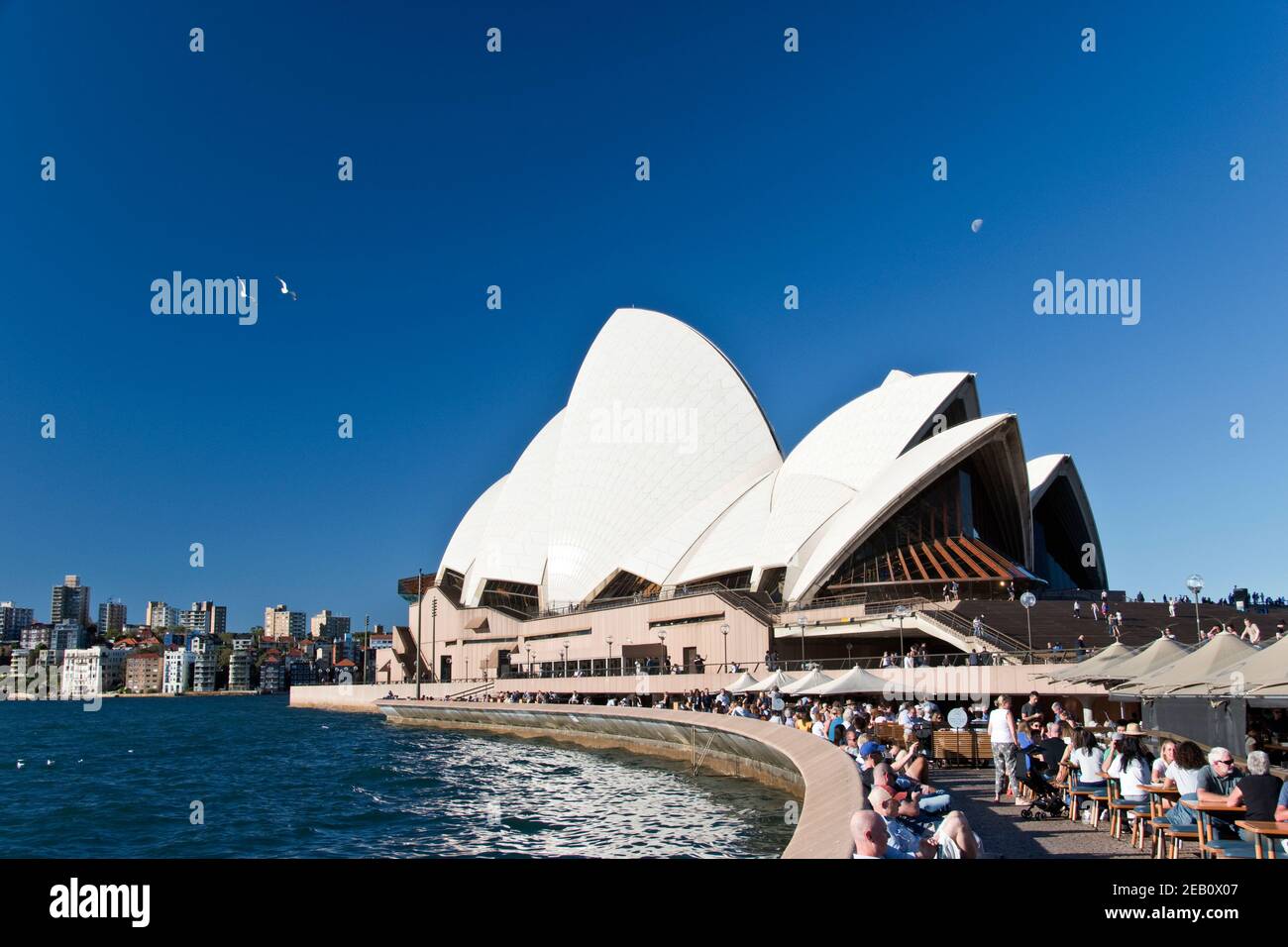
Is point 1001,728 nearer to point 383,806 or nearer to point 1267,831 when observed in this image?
point 1267,831

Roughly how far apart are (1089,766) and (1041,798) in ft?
3.33

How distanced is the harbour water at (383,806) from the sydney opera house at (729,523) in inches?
486

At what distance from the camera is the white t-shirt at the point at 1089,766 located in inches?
364

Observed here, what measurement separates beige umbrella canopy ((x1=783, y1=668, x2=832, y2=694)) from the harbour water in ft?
10.2

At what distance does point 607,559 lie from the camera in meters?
50.5

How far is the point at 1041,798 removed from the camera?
10117 mm

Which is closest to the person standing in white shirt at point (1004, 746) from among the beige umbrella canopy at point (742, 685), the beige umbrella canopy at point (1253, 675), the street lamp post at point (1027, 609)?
the beige umbrella canopy at point (1253, 675)

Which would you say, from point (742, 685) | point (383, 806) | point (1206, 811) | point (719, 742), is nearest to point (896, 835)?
point (1206, 811)

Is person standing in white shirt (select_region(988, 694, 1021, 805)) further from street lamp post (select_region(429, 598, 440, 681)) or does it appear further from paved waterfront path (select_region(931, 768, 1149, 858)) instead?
street lamp post (select_region(429, 598, 440, 681))

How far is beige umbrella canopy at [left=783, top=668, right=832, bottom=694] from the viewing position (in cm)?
2222

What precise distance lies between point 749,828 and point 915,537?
26.1 metres

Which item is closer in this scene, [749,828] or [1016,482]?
[749,828]
